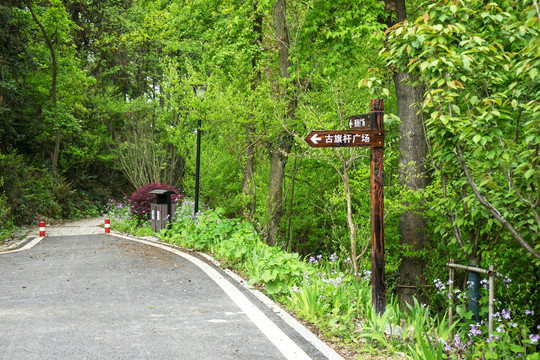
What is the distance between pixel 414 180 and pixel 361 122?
3.81 m

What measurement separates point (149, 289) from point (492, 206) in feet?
17.5

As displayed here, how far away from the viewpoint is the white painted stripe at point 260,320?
454 centimetres

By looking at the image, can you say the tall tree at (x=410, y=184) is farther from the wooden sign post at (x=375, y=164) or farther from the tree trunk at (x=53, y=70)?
the tree trunk at (x=53, y=70)

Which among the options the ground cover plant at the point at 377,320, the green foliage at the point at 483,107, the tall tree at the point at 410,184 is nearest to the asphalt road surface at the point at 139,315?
the ground cover plant at the point at 377,320

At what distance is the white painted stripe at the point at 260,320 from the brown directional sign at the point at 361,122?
2626 mm

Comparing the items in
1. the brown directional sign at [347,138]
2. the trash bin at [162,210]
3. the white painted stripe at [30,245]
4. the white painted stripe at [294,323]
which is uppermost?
the brown directional sign at [347,138]

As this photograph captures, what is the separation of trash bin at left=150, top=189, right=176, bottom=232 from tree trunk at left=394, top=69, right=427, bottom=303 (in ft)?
26.5

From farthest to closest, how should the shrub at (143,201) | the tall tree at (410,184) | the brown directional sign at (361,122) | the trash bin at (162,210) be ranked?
1. the shrub at (143,201)
2. the trash bin at (162,210)
3. the tall tree at (410,184)
4. the brown directional sign at (361,122)

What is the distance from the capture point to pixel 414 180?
9133mm

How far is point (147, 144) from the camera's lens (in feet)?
75.1

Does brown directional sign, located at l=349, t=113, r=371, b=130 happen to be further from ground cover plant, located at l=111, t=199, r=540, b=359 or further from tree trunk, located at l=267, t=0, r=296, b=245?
tree trunk, located at l=267, t=0, r=296, b=245

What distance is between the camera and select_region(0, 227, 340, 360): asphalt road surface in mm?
4578

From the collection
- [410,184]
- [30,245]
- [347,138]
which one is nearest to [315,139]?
[347,138]

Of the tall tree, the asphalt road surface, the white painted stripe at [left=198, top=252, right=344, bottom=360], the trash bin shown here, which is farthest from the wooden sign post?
the trash bin
